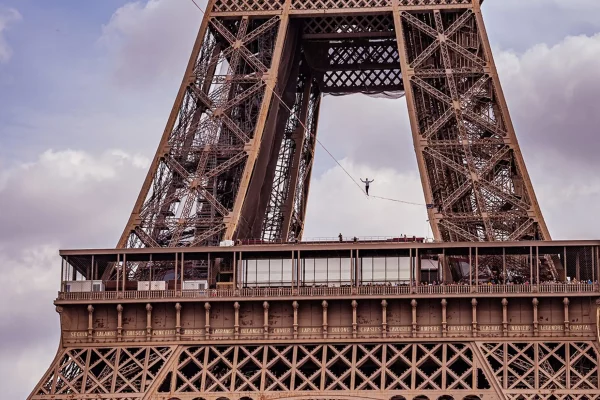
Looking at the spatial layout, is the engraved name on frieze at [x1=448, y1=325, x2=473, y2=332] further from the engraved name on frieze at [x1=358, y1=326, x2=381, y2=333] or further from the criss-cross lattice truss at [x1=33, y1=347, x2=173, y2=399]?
the criss-cross lattice truss at [x1=33, y1=347, x2=173, y2=399]

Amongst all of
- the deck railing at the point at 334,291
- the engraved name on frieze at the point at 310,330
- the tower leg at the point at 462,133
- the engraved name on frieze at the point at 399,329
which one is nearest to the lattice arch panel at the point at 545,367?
the deck railing at the point at 334,291

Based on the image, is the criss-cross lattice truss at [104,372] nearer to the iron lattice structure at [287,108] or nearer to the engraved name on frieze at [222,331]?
the engraved name on frieze at [222,331]

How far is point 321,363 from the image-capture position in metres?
76.4

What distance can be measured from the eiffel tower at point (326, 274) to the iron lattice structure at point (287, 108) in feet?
0.31

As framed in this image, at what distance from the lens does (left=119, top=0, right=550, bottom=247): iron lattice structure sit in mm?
83125

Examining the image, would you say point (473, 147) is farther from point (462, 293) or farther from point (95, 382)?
point (95, 382)

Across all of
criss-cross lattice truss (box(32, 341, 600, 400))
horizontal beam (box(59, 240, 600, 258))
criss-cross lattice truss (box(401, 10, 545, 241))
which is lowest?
criss-cross lattice truss (box(32, 341, 600, 400))

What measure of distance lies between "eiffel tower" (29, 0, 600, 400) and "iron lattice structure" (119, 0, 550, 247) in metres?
0.09

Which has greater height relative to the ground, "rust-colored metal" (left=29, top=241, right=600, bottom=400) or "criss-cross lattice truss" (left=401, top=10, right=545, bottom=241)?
"criss-cross lattice truss" (left=401, top=10, right=545, bottom=241)

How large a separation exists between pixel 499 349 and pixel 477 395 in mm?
2845

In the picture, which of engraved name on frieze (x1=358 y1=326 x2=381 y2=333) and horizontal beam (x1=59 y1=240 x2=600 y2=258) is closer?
engraved name on frieze (x1=358 y1=326 x2=381 y2=333)

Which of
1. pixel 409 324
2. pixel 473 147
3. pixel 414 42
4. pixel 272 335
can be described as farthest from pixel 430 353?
pixel 414 42

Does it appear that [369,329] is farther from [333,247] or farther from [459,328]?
[333,247]

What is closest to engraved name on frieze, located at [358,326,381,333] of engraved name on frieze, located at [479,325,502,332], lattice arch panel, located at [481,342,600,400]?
engraved name on frieze, located at [479,325,502,332]
